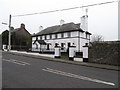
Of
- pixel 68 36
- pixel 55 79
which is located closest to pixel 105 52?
pixel 55 79

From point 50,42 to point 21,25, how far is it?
2376 centimetres

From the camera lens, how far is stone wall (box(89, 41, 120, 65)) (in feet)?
53.5

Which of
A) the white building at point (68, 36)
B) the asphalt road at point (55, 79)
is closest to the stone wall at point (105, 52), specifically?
the asphalt road at point (55, 79)

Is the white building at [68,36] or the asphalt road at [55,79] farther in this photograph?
the white building at [68,36]

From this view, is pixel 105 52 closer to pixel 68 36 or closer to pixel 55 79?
pixel 55 79

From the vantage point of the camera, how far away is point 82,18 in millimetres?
39844

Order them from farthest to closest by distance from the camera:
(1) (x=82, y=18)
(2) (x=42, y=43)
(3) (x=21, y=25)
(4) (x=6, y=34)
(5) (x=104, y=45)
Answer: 1. (3) (x=21, y=25)
2. (4) (x=6, y=34)
3. (2) (x=42, y=43)
4. (1) (x=82, y=18)
5. (5) (x=104, y=45)

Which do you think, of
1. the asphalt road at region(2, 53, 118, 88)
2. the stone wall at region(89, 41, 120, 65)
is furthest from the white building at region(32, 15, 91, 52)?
the asphalt road at region(2, 53, 118, 88)

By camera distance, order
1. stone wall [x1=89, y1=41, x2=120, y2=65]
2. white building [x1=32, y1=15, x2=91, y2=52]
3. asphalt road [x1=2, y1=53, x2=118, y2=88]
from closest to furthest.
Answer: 1. asphalt road [x1=2, y1=53, x2=118, y2=88]
2. stone wall [x1=89, y1=41, x2=120, y2=65]
3. white building [x1=32, y1=15, x2=91, y2=52]

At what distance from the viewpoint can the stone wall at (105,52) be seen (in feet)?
53.5

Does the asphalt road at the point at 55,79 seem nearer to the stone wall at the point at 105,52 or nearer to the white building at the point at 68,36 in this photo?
the stone wall at the point at 105,52

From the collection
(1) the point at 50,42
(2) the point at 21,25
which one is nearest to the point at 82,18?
(1) the point at 50,42

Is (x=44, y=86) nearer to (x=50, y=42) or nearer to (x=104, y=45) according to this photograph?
(x=104, y=45)

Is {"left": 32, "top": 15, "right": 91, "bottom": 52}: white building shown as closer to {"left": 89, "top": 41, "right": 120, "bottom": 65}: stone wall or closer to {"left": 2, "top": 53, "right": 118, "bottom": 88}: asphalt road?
{"left": 89, "top": 41, "right": 120, "bottom": 65}: stone wall
